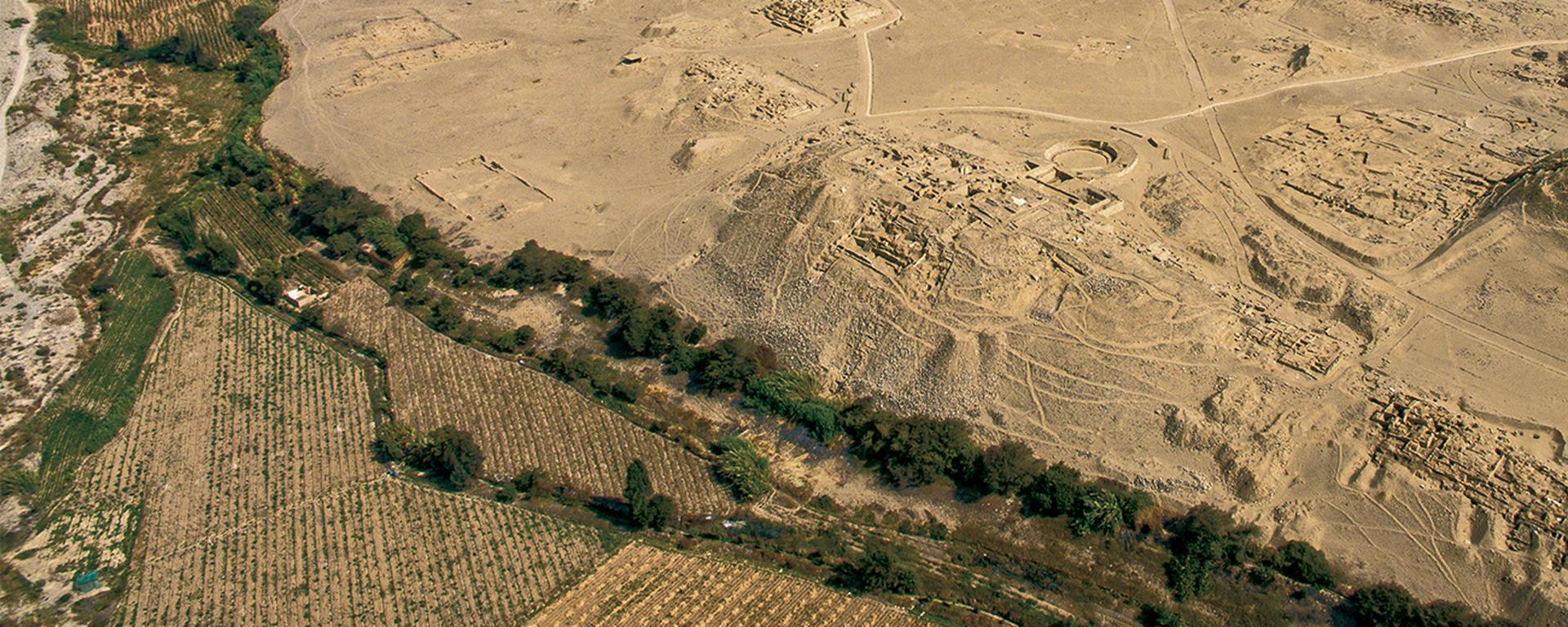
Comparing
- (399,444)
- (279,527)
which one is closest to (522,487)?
(399,444)

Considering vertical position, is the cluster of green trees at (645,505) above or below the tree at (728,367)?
below

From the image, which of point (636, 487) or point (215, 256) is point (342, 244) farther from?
point (636, 487)

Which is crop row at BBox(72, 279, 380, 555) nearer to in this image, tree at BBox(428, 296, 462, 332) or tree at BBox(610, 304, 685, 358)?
tree at BBox(428, 296, 462, 332)

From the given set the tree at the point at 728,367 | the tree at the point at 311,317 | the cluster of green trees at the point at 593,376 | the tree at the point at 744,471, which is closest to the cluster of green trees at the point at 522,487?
the cluster of green trees at the point at 593,376

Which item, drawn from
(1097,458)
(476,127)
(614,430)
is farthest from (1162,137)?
(476,127)


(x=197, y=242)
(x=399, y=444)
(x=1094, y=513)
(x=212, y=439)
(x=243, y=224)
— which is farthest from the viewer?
(x=243, y=224)

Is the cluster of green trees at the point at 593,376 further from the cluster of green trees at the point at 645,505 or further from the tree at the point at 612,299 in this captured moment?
the cluster of green trees at the point at 645,505
